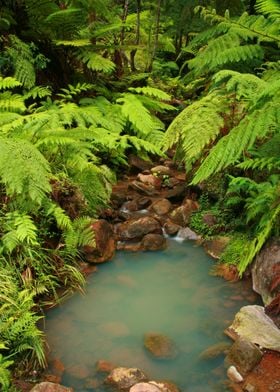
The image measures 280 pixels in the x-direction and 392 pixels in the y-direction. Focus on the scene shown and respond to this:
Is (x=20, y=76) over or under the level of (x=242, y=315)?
over

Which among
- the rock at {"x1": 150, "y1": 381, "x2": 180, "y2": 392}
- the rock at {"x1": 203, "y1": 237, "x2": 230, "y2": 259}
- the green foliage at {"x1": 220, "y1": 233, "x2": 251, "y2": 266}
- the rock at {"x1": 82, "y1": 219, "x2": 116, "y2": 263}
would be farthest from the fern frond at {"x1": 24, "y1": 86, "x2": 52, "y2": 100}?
the rock at {"x1": 150, "y1": 381, "x2": 180, "y2": 392}

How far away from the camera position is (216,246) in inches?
166

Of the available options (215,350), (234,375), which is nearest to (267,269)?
(215,350)

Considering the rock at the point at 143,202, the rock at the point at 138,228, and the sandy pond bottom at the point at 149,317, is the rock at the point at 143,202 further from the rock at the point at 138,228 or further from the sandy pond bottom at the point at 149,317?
the sandy pond bottom at the point at 149,317

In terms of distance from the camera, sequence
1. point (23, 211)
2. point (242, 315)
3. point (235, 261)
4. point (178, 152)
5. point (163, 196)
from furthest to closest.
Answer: point (163, 196) < point (178, 152) < point (235, 261) < point (23, 211) < point (242, 315)

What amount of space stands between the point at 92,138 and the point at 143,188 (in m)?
1.03

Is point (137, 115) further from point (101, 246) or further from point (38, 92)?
point (101, 246)

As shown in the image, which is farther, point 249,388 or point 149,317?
point 149,317

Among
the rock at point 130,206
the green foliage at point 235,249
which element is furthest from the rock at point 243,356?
the rock at point 130,206

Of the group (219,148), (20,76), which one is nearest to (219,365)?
(219,148)

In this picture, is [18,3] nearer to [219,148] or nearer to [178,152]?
[178,152]

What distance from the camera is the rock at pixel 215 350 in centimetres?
300

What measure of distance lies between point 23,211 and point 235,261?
6.29ft

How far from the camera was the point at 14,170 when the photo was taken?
3.29 meters
